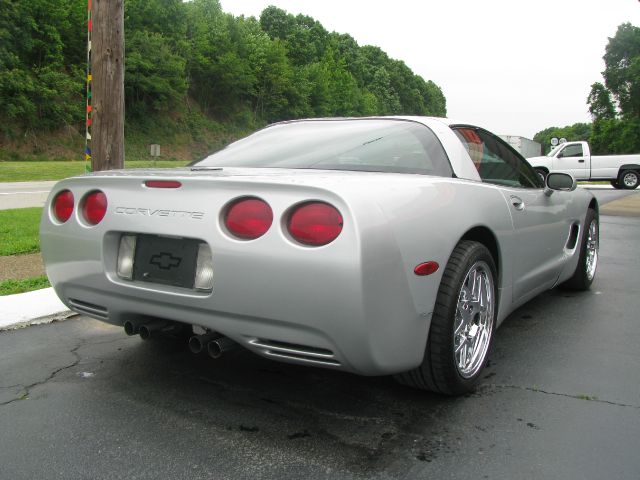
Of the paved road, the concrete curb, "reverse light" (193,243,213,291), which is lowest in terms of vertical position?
the concrete curb

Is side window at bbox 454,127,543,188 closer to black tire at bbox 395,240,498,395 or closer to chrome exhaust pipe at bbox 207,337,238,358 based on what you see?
black tire at bbox 395,240,498,395

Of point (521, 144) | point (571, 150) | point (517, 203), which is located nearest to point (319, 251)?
point (517, 203)

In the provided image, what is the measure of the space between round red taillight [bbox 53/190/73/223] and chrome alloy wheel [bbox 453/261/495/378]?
1864 mm

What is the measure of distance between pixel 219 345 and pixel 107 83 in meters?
4.02

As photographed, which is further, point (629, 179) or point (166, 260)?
point (629, 179)

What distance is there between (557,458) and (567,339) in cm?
171

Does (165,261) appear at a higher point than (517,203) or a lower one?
lower

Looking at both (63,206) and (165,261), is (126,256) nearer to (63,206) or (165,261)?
(165,261)

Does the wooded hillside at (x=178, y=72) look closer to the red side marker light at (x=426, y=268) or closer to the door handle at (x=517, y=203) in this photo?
the door handle at (x=517, y=203)

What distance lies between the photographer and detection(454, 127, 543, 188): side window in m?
3.44

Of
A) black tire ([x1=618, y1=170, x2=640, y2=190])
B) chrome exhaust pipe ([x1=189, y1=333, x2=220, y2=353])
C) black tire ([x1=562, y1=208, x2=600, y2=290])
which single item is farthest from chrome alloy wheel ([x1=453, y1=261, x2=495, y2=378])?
black tire ([x1=618, y1=170, x2=640, y2=190])

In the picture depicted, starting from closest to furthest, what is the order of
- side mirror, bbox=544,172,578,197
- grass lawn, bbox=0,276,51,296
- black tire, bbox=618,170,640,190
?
side mirror, bbox=544,172,578,197 → grass lawn, bbox=0,276,51,296 → black tire, bbox=618,170,640,190

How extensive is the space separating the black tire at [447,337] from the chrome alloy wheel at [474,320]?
4cm

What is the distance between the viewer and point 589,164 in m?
23.9
